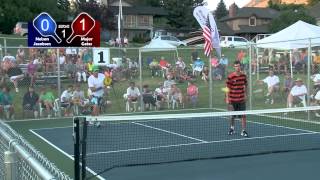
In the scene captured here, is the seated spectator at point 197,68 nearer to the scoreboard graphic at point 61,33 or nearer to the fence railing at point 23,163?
the scoreboard graphic at point 61,33

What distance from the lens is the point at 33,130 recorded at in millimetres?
15742

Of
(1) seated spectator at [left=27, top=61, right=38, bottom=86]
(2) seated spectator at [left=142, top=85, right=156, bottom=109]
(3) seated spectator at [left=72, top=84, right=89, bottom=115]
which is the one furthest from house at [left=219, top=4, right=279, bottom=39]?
(3) seated spectator at [left=72, top=84, right=89, bottom=115]

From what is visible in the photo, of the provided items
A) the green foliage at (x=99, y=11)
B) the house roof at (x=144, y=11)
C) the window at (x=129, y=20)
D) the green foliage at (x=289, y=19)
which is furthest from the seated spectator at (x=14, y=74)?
the window at (x=129, y=20)

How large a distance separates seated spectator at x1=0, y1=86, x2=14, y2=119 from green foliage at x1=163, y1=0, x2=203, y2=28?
57.0 metres

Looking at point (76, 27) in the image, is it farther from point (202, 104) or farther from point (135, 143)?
point (135, 143)

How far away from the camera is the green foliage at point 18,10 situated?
173 feet

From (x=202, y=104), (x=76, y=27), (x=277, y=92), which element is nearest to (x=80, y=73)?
Result: (x=76, y=27)

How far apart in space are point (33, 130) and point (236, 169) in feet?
26.9

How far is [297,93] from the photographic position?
18.0 meters

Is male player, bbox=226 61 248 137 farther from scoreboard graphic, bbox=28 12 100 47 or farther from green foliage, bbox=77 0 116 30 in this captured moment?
green foliage, bbox=77 0 116 30

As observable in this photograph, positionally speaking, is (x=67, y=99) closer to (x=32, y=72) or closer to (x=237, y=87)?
(x=32, y=72)

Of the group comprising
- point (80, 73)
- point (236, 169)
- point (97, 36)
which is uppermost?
point (97, 36)

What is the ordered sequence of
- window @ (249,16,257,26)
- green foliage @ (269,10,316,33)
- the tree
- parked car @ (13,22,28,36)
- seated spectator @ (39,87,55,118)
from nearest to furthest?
seated spectator @ (39,87,55,118) < parked car @ (13,22,28,36) < green foliage @ (269,10,316,33) < window @ (249,16,257,26) < the tree

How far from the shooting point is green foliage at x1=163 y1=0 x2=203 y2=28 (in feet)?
243
